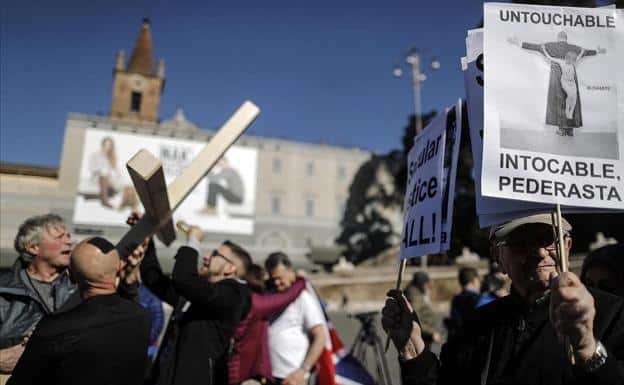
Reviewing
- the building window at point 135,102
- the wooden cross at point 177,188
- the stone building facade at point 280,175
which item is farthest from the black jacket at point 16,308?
the building window at point 135,102

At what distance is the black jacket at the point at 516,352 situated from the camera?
1.43 meters

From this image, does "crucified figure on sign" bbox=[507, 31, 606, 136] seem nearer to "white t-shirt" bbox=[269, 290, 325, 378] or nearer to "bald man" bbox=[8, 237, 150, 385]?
"bald man" bbox=[8, 237, 150, 385]

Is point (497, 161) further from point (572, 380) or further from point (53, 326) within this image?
point (53, 326)

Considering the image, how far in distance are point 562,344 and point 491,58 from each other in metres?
1.05

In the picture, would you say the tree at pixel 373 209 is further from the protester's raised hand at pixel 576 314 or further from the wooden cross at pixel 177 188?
the protester's raised hand at pixel 576 314

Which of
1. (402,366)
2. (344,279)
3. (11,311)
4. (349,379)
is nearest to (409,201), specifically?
(402,366)

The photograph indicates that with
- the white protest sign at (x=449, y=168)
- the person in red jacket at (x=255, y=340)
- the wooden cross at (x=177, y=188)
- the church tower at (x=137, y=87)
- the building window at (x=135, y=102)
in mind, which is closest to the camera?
the white protest sign at (x=449, y=168)

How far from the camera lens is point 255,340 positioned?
3396mm

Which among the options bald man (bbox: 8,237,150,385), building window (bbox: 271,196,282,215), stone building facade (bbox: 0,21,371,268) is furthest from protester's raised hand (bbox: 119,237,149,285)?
building window (bbox: 271,196,282,215)

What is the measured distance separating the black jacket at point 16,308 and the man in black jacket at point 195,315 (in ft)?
2.16

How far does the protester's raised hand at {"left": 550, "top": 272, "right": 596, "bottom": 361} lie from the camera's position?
1241 mm

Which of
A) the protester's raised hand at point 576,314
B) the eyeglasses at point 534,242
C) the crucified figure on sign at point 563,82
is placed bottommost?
the protester's raised hand at point 576,314

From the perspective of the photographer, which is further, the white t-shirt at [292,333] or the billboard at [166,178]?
the billboard at [166,178]

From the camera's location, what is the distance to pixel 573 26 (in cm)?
170
